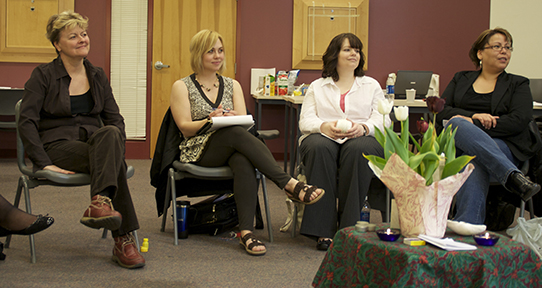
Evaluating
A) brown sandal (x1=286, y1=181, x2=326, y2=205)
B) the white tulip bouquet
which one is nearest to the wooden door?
brown sandal (x1=286, y1=181, x2=326, y2=205)

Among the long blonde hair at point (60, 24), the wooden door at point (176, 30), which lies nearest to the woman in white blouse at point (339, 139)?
the long blonde hair at point (60, 24)

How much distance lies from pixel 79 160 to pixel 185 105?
65cm

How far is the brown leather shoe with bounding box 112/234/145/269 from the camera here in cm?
214

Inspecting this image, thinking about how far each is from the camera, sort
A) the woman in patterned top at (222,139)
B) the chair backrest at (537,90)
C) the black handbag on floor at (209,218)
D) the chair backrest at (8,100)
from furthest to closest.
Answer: the chair backrest at (8,100) → the chair backrest at (537,90) → the black handbag on floor at (209,218) → the woman in patterned top at (222,139)

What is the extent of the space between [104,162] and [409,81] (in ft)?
9.48

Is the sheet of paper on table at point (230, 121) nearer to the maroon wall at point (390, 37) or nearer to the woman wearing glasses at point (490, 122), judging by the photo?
the woman wearing glasses at point (490, 122)

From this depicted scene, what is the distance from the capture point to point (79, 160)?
2221mm

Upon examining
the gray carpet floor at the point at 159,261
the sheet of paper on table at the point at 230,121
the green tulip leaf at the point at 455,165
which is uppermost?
the sheet of paper on table at the point at 230,121

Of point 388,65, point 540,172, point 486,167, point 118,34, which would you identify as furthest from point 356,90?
point 118,34

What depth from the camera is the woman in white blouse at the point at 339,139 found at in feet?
8.02

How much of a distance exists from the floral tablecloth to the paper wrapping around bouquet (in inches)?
2.6

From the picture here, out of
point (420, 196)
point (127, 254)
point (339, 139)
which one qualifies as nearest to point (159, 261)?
point (127, 254)

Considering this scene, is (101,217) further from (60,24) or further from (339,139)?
(339,139)

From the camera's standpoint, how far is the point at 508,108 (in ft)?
9.11
